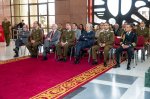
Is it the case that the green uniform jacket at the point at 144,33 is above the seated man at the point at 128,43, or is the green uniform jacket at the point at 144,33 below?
above

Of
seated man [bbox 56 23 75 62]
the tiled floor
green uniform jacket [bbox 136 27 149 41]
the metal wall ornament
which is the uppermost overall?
the metal wall ornament

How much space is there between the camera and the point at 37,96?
13.1 feet

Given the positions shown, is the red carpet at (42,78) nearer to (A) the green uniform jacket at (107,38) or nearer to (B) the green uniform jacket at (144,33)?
(A) the green uniform jacket at (107,38)

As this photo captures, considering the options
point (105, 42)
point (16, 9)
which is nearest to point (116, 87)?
point (105, 42)

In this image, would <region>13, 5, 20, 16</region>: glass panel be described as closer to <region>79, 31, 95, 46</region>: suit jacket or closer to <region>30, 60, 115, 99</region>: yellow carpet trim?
<region>79, 31, 95, 46</region>: suit jacket

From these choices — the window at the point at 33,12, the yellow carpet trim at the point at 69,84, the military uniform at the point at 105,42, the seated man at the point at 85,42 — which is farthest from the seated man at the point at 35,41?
the window at the point at 33,12

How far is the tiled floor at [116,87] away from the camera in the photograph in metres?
4.04

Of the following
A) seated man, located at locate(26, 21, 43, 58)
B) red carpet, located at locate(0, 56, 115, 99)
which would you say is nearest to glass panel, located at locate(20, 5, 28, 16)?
seated man, located at locate(26, 21, 43, 58)

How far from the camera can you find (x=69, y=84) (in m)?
4.72

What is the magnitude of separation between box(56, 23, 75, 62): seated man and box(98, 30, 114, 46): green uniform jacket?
38.7 inches

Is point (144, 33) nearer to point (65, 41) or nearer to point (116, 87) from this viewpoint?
point (65, 41)

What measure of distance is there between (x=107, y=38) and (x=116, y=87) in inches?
102

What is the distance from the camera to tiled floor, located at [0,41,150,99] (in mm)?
4035

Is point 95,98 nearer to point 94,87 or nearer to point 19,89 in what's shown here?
point 94,87
